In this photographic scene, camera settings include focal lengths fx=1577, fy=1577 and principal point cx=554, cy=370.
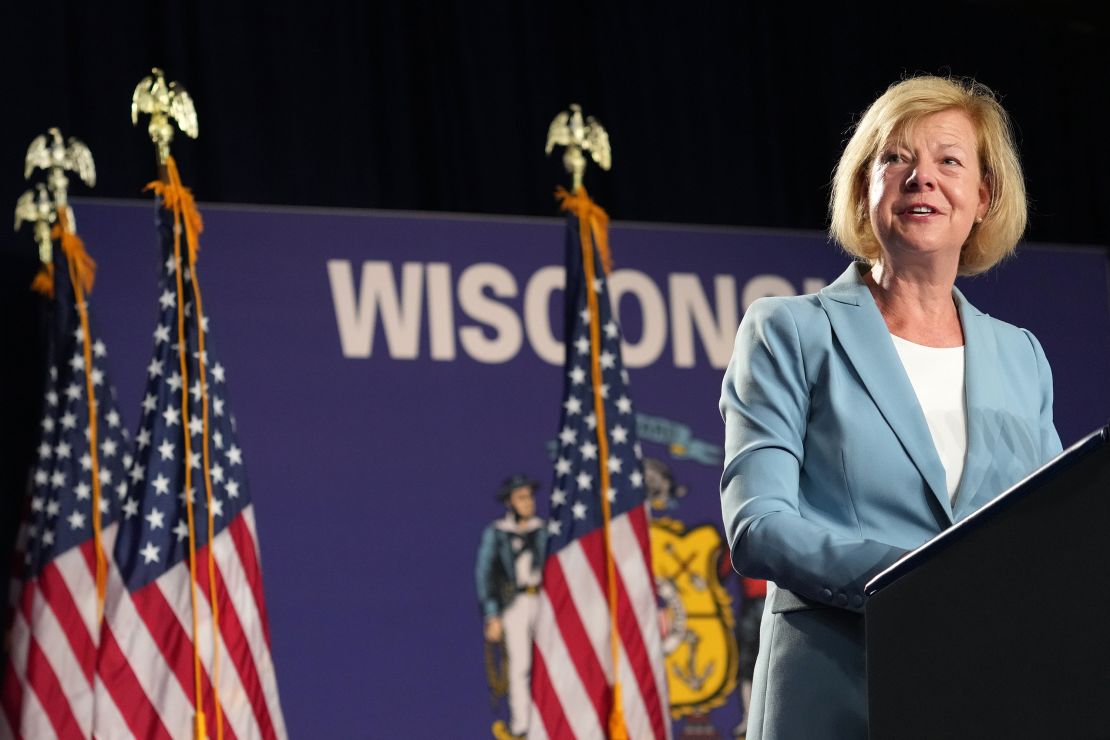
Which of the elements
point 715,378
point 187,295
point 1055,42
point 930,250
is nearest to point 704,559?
point 715,378

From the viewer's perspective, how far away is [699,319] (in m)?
5.37

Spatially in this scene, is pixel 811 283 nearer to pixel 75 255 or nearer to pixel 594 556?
pixel 594 556

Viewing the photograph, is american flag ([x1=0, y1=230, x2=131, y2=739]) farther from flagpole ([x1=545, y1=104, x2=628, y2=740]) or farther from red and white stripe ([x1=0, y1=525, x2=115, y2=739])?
flagpole ([x1=545, y1=104, x2=628, y2=740])

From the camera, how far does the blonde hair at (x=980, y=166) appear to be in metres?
1.67

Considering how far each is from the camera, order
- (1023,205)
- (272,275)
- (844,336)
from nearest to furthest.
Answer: (844,336)
(1023,205)
(272,275)

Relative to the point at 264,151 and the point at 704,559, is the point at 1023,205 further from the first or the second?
the point at 264,151

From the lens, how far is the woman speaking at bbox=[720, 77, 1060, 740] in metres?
1.45

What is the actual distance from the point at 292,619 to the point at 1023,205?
3329 millimetres

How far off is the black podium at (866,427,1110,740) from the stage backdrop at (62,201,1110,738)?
3563 millimetres

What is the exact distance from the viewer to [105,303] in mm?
4672

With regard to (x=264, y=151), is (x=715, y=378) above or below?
below

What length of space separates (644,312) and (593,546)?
1072mm

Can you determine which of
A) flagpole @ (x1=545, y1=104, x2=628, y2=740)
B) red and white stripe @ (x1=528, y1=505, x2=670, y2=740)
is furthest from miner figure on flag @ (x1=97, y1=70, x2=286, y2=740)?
flagpole @ (x1=545, y1=104, x2=628, y2=740)

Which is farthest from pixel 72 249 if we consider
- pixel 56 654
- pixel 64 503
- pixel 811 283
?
pixel 811 283
